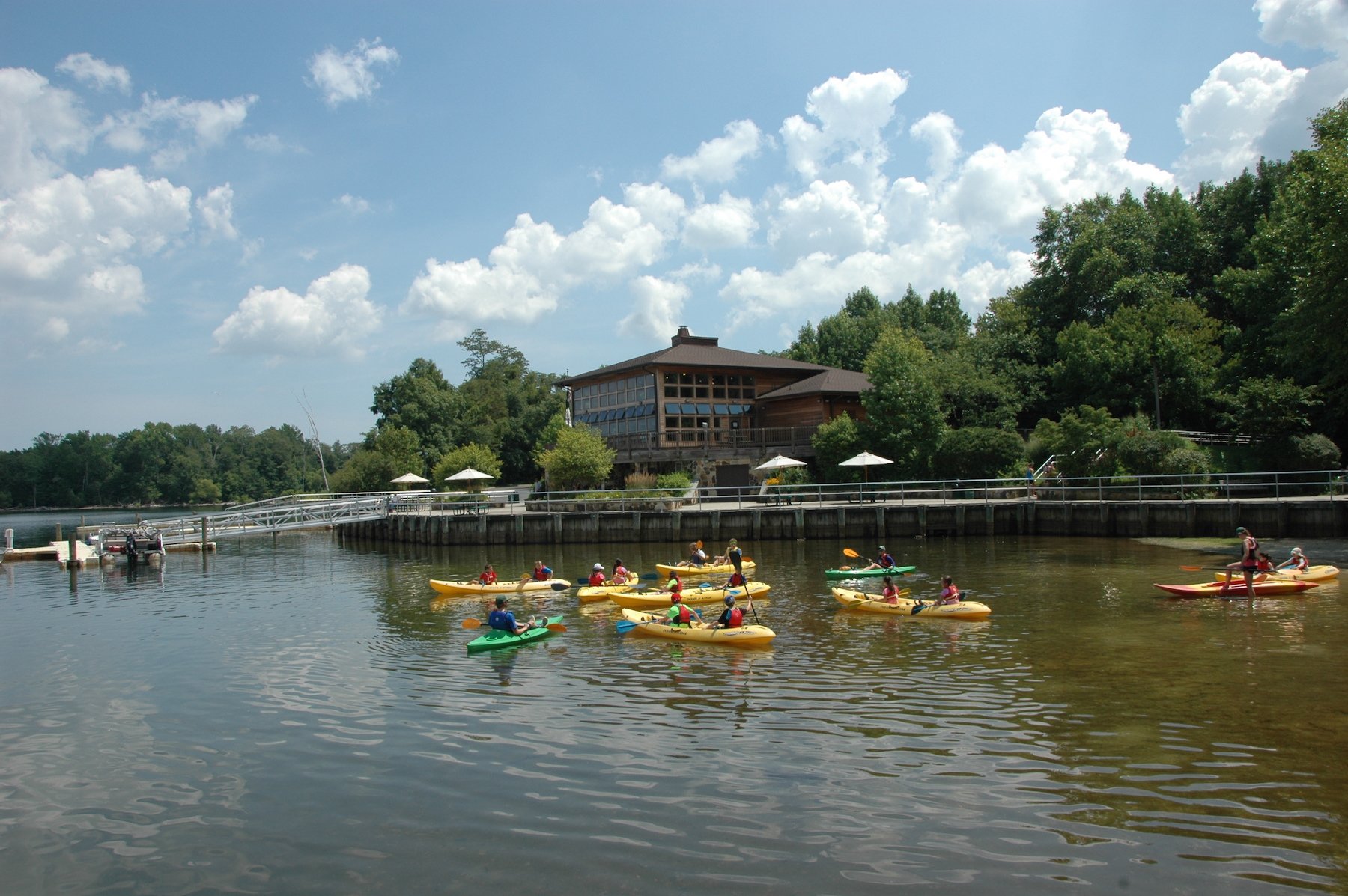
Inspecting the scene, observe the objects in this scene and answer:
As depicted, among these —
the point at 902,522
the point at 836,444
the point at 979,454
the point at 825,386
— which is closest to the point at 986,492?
the point at 902,522

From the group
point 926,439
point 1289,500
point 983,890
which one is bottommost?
point 983,890

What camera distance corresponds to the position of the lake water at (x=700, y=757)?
349 inches

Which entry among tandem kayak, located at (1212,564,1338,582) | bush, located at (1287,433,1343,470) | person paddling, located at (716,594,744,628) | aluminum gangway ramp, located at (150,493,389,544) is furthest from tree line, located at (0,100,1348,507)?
person paddling, located at (716,594,744,628)

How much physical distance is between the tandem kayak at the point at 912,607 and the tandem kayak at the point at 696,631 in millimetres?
3233

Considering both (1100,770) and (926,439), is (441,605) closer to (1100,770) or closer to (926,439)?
(1100,770)

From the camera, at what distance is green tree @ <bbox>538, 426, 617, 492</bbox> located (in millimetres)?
48500

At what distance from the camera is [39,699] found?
1630 cm

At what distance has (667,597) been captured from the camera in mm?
23844

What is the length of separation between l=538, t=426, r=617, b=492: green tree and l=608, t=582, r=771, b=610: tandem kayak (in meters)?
23.8

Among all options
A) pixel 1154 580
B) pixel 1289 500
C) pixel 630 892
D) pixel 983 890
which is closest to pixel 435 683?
pixel 630 892

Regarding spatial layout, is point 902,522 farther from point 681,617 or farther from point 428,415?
point 428,415

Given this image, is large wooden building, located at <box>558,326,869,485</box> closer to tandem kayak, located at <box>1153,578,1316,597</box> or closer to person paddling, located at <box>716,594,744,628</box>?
tandem kayak, located at <box>1153,578,1316,597</box>

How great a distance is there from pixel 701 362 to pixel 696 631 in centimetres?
3677

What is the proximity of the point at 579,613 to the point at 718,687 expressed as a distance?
8720 mm
